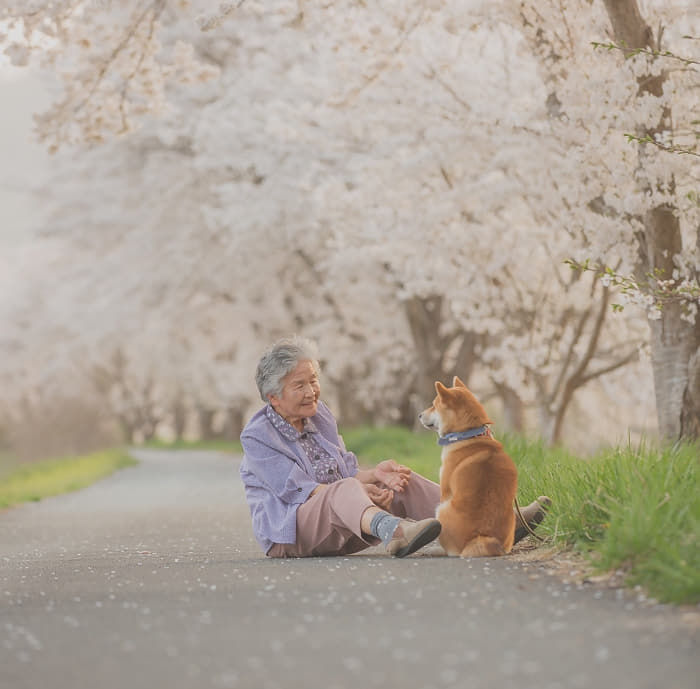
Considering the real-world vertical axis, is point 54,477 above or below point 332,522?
below

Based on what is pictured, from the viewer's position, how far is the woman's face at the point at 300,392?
21.2 ft

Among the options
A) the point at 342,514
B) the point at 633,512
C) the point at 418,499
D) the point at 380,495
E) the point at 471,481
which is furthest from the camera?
the point at 418,499

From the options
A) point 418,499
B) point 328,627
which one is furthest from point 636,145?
point 328,627

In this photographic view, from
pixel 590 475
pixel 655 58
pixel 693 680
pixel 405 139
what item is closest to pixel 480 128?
pixel 405 139

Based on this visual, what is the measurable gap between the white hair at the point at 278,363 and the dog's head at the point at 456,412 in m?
1.03

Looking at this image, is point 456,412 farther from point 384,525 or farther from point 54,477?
point 54,477

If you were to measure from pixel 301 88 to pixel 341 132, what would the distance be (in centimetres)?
179

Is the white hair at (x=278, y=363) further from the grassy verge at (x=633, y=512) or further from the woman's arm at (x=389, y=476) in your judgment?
the grassy verge at (x=633, y=512)

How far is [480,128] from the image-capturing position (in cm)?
1176

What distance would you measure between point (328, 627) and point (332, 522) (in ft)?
6.88

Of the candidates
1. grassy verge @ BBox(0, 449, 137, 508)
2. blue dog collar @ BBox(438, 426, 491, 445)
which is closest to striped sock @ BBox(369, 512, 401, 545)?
blue dog collar @ BBox(438, 426, 491, 445)

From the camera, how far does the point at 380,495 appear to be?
20.6 feet

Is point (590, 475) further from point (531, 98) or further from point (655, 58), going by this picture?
point (531, 98)

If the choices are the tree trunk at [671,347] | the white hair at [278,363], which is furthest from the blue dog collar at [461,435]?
the tree trunk at [671,347]
